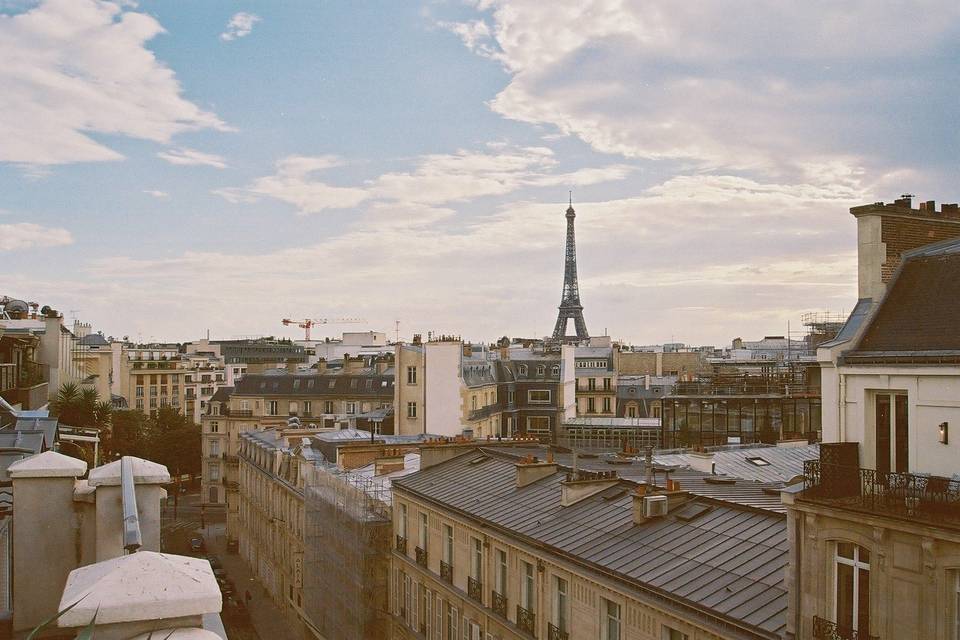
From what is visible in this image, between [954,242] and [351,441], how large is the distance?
35288mm

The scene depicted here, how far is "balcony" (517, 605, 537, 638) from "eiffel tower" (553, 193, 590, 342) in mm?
144269

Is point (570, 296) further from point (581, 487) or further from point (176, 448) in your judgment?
point (581, 487)

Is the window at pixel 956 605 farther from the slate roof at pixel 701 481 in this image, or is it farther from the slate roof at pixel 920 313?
the slate roof at pixel 701 481

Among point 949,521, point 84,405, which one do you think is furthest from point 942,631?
point 84,405

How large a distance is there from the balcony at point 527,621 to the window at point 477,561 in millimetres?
2592

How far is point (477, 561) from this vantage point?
24.9 meters

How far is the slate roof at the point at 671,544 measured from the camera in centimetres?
1524

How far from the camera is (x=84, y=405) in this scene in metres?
33.3

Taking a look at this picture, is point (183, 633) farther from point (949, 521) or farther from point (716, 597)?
point (716, 597)

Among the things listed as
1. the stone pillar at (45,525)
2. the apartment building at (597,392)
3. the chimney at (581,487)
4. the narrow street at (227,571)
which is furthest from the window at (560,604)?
the apartment building at (597,392)

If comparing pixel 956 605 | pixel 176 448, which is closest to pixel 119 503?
pixel 956 605

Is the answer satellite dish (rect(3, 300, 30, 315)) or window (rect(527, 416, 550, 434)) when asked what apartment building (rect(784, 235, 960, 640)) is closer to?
satellite dish (rect(3, 300, 30, 315))

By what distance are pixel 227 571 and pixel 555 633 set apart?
45546 mm

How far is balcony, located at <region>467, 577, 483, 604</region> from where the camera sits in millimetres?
24266
